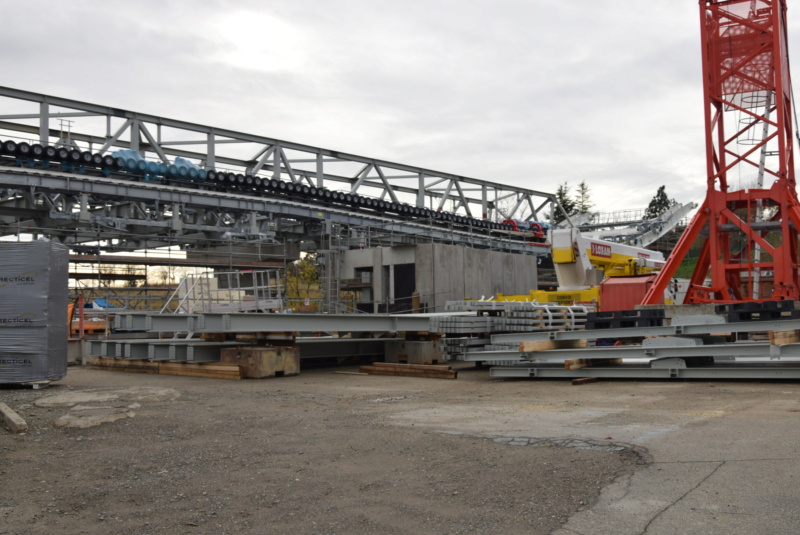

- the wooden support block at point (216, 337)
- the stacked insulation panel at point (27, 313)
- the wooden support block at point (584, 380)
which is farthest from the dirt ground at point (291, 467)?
the wooden support block at point (216, 337)

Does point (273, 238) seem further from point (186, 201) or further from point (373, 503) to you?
point (373, 503)

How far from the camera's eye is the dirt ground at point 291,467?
4426 mm

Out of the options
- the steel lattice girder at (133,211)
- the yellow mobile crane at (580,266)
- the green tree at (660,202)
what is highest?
the green tree at (660,202)

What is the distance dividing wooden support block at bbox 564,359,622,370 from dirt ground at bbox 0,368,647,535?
1.90 meters

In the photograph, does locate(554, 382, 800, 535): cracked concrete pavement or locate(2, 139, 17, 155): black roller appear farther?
locate(2, 139, 17, 155): black roller

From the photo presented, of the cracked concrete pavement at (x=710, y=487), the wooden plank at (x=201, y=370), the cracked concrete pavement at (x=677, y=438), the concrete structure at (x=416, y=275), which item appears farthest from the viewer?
the concrete structure at (x=416, y=275)

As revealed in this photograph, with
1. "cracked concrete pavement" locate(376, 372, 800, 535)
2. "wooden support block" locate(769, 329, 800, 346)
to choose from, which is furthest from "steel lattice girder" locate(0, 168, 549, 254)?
"cracked concrete pavement" locate(376, 372, 800, 535)

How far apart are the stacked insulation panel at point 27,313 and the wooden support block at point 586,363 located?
800cm

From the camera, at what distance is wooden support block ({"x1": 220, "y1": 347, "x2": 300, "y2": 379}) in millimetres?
13250

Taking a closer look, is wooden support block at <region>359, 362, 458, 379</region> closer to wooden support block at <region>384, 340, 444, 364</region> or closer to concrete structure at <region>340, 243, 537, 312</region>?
wooden support block at <region>384, 340, 444, 364</region>

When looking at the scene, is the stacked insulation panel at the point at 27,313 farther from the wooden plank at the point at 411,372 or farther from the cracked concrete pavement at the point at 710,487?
the cracked concrete pavement at the point at 710,487

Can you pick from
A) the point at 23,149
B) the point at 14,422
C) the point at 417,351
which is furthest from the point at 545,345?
the point at 23,149

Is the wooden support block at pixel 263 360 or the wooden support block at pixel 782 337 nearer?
the wooden support block at pixel 782 337

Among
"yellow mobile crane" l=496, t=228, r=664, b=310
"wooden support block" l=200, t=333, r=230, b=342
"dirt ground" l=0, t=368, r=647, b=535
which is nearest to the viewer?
"dirt ground" l=0, t=368, r=647, b=535
